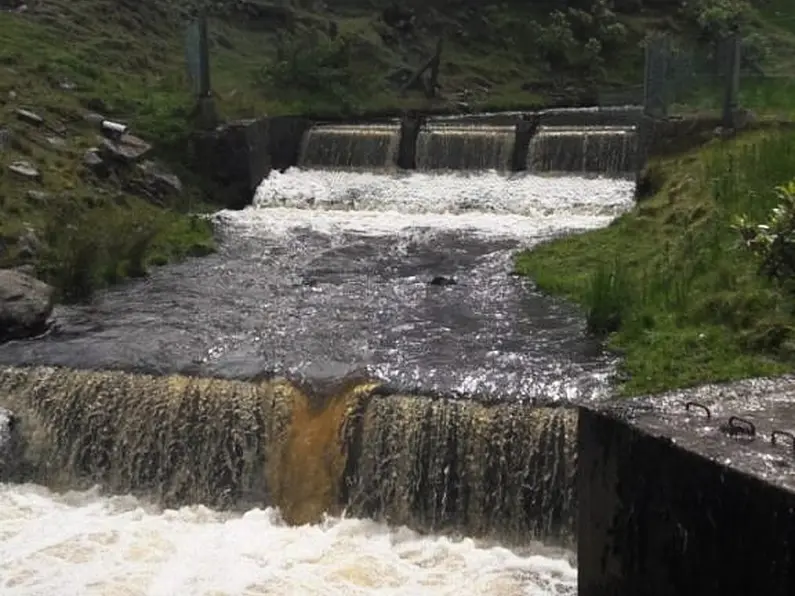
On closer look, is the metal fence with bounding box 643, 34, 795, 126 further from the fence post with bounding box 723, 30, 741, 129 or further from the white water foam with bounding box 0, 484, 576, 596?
the white water foam with bounding box 0, 484, 576, 596

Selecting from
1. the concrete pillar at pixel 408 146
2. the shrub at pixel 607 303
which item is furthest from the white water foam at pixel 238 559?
the concrete pillar at pixel 408 146

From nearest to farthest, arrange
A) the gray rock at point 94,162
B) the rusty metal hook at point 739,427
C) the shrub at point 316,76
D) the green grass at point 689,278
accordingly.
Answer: the rusty metal hook at point 739,427 < the green grass at point 689,278 < the gray rock at point 94,162 < the shrub at point 316,76

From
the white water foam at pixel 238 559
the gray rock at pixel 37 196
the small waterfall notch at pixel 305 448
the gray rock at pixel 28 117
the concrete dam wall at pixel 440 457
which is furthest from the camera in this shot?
→ the gray rock at pixel 28 117

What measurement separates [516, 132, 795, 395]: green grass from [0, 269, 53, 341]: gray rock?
569 centimetres

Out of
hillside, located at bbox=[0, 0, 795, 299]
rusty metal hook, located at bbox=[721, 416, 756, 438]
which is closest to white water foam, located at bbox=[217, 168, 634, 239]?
hillside, located at bbox=[0, 0, 795, 299]

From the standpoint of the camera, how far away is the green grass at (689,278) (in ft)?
30.5

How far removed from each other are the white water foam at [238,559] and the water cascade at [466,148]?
1082cm

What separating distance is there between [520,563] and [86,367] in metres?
4.73

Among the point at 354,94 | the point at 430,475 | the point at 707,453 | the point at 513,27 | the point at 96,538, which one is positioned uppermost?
the point at 513,27

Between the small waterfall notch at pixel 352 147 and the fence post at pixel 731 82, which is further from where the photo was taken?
the small waterfall notch at pixel 352 147

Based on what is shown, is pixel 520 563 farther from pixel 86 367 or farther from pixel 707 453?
pixel 86 367

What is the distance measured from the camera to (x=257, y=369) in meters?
10.3

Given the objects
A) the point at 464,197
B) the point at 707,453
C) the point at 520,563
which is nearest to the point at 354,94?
the point at 464,197

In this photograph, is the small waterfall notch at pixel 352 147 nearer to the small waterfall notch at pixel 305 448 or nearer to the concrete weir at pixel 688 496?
the small waterfall notch at pixel 305 448
